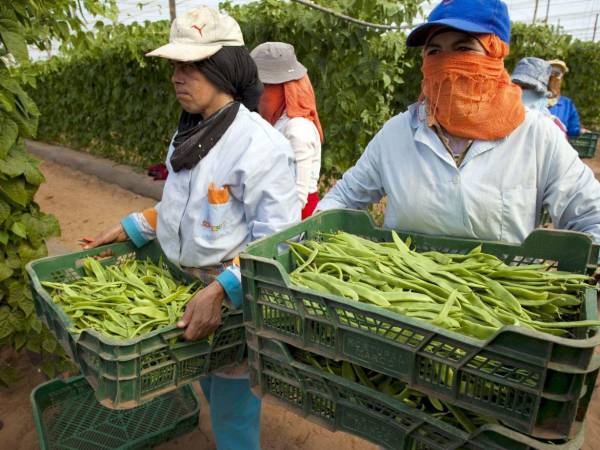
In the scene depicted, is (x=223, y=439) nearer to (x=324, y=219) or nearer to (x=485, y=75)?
(x=324, y=219)

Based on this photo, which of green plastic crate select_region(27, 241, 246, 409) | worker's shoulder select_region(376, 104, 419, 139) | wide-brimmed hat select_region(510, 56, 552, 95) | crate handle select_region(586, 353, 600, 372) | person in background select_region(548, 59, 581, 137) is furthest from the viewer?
person in background select_region(548, 59, 581, 137)

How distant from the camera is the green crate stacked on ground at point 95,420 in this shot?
2.89 m

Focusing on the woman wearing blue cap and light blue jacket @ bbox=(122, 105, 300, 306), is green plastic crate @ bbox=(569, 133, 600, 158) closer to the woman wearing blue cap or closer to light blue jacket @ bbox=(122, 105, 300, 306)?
the woman wearing blue cap

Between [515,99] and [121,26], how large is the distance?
10.3 meters

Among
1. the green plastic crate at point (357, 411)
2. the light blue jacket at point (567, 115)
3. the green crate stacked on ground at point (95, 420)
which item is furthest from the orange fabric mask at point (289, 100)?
the light blue jacket at point (567, 115)

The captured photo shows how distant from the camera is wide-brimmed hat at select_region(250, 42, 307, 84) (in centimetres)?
332

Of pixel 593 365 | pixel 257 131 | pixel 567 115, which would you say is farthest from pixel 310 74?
pixel 593 365

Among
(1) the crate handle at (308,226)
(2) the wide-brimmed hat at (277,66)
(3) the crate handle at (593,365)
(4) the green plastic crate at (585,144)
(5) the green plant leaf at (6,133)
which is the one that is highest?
(2) the wide-brimmed hat at (277,66)

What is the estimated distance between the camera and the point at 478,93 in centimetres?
194

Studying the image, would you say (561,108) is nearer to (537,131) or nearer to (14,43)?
(537,131)

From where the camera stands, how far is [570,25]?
42.8 m

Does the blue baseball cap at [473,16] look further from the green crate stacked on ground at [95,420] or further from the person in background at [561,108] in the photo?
the person in background at [561,108]

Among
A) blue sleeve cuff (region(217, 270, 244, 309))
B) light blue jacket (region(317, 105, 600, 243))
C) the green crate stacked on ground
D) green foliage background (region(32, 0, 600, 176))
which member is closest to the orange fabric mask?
light blue jacket (region(317, 105, 600, 243))

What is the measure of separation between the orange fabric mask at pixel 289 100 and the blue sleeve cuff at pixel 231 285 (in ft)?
5.79
